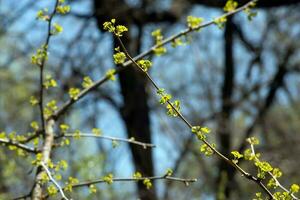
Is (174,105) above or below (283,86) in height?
below

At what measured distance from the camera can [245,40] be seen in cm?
922

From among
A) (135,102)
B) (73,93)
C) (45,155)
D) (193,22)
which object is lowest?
(45,155)

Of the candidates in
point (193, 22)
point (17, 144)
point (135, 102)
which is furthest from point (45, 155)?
point (135, 102)

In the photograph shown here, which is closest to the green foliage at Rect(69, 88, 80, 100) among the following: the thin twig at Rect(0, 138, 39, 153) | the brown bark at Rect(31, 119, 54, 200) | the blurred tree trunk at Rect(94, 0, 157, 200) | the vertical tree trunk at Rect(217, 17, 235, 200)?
the brown bark at Rect(31, 119, 54, 200)

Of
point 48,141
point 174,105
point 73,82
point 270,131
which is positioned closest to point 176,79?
point 270,131

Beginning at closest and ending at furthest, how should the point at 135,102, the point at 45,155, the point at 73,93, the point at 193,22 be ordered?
the point at 45,155 < the point at 193,22 < the point at 73,93 < the point at 135,102

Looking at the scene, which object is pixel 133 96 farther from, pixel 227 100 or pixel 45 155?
pixel 45 155

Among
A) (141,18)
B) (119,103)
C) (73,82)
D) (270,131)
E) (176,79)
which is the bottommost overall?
(73,82)

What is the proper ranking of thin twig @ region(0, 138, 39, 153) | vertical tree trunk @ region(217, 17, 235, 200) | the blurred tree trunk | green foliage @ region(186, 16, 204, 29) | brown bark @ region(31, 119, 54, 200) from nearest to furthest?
brown bark @ region(31, 119, 54, 200) → thin twig @ region(0, 138, 39, 153) → green foliage @ region(186, 16, 204, 29) → the blurred tree trunk → vertical tree trunk @ region(217, 17, 235, 200)

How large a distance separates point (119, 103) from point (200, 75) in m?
2.60

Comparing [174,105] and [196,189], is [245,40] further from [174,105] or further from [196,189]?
[174,105]

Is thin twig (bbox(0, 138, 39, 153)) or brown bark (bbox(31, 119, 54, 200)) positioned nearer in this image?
brown bark (bbox(31, 119, 54, 200))

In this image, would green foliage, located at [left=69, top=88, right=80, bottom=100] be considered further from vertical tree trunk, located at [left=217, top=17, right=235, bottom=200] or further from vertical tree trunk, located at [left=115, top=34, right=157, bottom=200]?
vertical tree trunk, located at [left=217, top=17, right=235, bottom=200]

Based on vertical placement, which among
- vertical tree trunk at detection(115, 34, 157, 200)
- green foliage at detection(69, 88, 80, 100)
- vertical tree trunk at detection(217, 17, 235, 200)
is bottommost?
green foliage at detection(69, 88, 80, 100)
